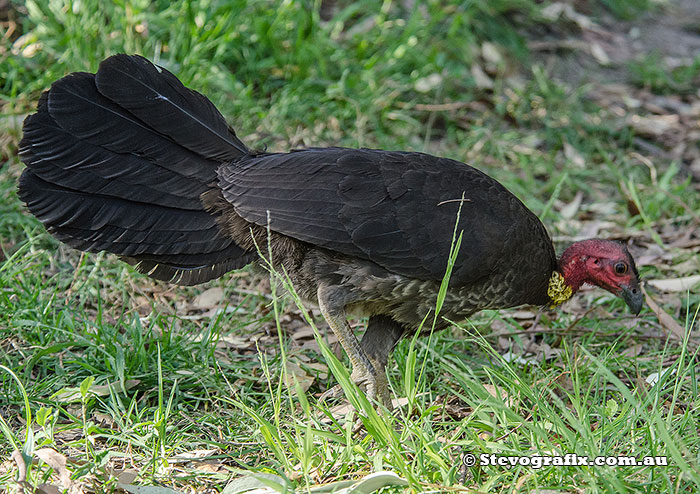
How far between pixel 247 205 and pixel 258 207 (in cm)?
4

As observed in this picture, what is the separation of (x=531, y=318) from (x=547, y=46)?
3.60 m

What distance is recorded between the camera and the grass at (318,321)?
2445 mm

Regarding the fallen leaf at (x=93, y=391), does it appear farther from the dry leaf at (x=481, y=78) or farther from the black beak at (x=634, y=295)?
the dry leaf at (x=481, y=78)

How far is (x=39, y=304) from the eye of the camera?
11.4ft

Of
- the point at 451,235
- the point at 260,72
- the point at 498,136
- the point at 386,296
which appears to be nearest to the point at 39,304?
the point at 386,296

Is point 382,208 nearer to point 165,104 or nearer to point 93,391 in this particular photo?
point 165,104

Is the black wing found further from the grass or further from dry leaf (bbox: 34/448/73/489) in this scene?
dry leaf (bbox: 34/448/73/489)

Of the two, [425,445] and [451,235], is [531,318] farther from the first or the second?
[425,445]

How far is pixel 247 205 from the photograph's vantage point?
3041 mm

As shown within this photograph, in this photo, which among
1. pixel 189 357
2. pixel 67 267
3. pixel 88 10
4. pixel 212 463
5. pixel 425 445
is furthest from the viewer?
pixel 88 10

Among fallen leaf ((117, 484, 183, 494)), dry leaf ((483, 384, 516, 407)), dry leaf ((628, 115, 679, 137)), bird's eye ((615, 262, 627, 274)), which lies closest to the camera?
fallen leaf ((117, 484, 183, 494))

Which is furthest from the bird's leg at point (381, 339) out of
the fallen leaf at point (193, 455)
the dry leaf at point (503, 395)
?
the fallen leaf at point (193, 455)

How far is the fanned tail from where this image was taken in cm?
296

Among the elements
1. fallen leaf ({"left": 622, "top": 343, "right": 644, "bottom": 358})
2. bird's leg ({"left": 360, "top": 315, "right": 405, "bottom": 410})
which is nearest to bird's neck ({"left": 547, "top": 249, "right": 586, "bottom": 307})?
fallen leaf ({"left": 622, "top": 343, "right": 644, "bottom": 358})
